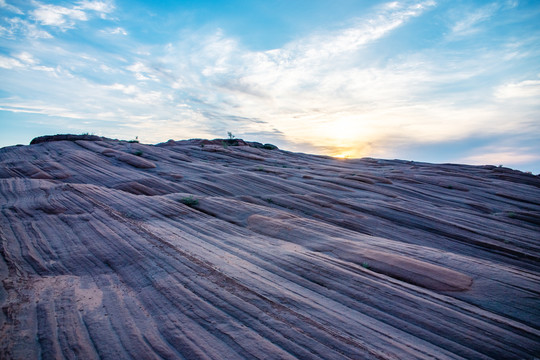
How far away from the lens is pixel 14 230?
19.8 ft

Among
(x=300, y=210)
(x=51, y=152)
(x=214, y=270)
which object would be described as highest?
(x=51, y=152)

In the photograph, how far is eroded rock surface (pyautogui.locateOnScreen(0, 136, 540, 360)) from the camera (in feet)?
11.1

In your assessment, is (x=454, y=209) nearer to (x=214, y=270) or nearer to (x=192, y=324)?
(x=214, y=270)

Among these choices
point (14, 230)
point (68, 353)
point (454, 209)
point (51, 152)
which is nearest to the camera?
point (68, 353)

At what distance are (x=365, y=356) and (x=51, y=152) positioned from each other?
66.5 feet

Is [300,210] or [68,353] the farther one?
[300,210]

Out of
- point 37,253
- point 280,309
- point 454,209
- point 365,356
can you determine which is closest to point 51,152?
point 37,253

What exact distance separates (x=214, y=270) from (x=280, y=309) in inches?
57.6

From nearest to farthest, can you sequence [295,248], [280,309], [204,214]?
[280,309] → [295,248] → [204,214]

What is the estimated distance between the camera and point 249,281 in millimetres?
4730

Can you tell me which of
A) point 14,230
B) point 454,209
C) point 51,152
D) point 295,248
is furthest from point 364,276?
point 51,152

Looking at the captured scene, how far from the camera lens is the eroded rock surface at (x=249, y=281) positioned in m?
3.38

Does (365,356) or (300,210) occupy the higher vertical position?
(300,210)

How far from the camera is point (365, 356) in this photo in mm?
3334
